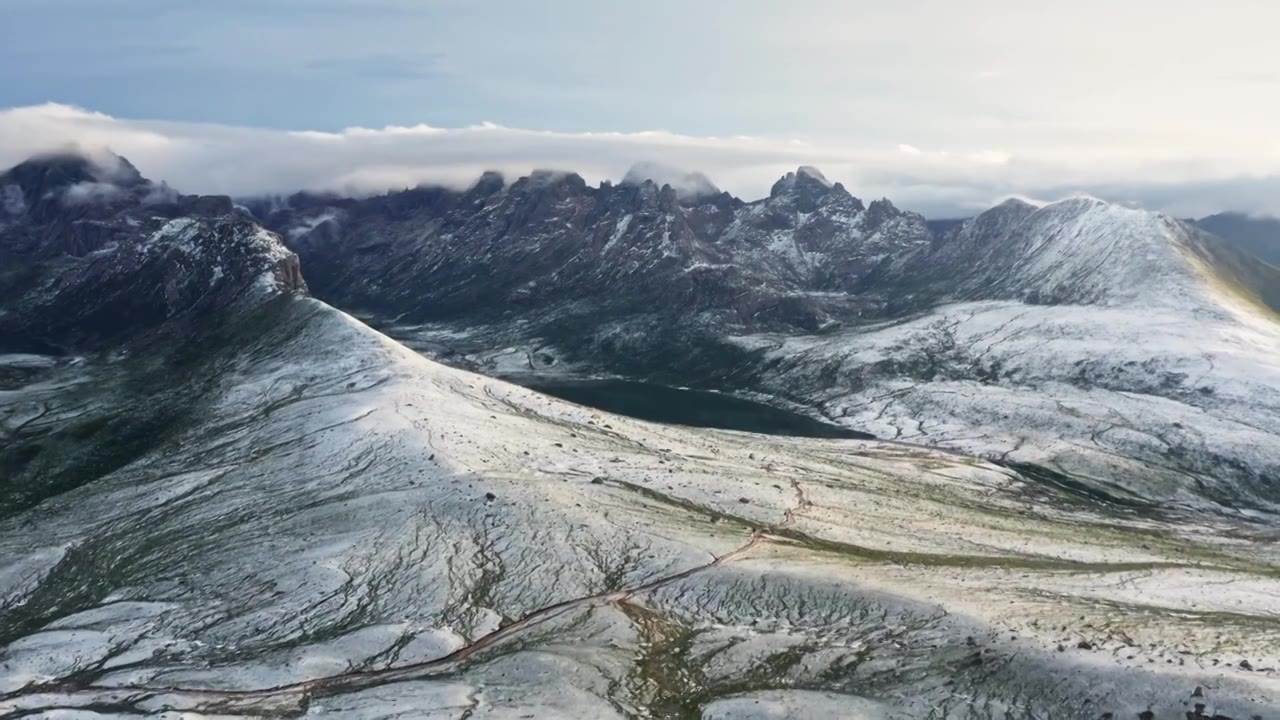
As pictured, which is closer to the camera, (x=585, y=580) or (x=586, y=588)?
(x=586, y=588)

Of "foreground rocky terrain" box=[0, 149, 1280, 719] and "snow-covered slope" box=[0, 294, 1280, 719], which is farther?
"foreground rocky terrain" box=[0, 149, 1280, 719]

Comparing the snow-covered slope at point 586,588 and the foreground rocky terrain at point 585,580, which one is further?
the foreground rocky terrain at point 585,580

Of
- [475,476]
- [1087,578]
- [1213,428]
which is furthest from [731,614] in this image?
[1213,428]

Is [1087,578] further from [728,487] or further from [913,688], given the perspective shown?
[728,487]
